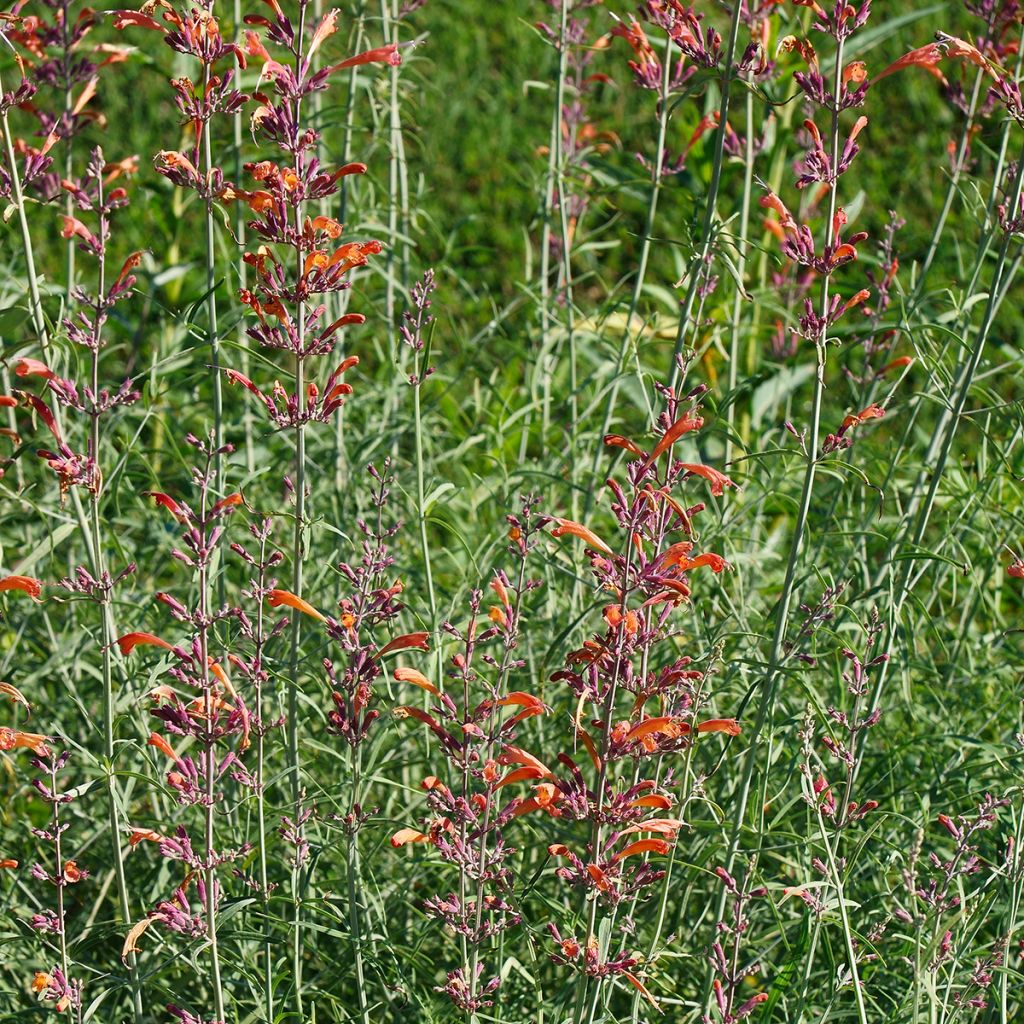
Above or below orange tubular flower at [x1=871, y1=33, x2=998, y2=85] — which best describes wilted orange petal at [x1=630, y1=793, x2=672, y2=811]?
below

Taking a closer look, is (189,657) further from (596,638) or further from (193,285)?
(193,285)

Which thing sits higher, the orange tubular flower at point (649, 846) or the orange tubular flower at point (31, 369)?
the orange tubular flower at point (31, 369)

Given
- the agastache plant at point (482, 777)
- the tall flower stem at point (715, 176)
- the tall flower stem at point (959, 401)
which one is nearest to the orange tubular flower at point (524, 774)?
the agastache plant at point (482, 777)

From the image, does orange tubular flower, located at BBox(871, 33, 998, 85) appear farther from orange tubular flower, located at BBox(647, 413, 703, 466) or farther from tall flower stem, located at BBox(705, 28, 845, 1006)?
orange tubular flower, located at BBox(647, 413, 703, 466)

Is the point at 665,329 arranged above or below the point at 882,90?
above

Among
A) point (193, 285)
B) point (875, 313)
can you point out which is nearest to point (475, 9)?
point (193, 285)

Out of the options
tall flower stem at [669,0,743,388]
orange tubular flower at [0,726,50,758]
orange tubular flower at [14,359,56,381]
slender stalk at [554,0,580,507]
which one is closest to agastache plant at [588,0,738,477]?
tall flower stem at [669,0,743,388]

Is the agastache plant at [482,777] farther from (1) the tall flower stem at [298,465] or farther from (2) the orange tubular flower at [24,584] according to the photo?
(2) the orange tubular flower at [24,584]

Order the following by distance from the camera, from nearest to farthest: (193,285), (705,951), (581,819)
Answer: (581,819) → (705,951) → (193,285)

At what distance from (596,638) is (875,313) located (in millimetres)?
1779

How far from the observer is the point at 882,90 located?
11.0 metres

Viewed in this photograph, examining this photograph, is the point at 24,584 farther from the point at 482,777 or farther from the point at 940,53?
the point at 940,53

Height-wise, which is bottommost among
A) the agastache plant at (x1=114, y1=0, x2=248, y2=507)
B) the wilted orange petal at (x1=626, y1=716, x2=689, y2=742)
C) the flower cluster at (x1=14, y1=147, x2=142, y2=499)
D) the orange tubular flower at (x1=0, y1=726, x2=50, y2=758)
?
the orange tubular flower at (x1=0, y1=726, x2=50, y2=758)

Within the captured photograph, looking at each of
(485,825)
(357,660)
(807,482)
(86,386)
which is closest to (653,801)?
(485,825)
